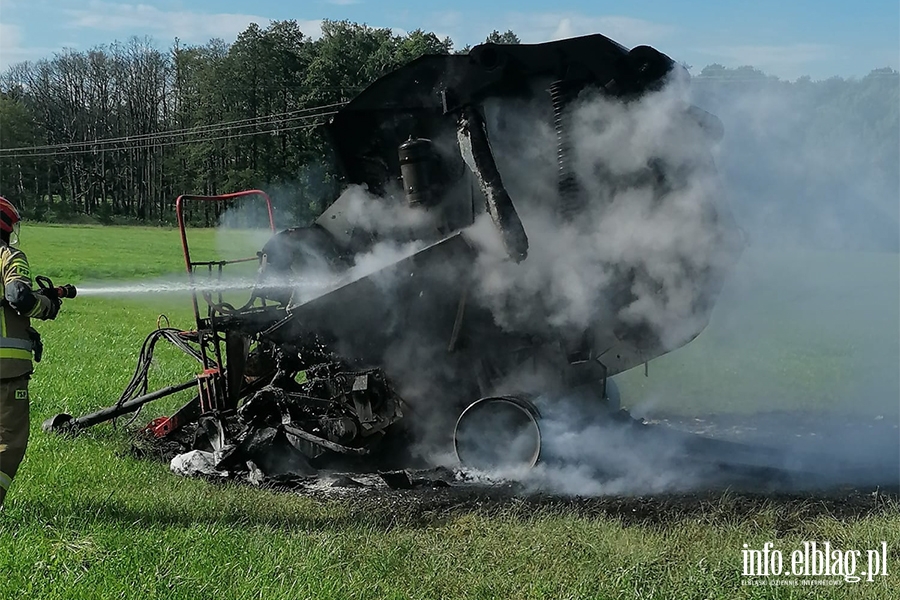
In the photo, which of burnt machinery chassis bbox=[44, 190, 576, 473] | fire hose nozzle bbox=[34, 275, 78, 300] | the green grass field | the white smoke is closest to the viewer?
the green grass field

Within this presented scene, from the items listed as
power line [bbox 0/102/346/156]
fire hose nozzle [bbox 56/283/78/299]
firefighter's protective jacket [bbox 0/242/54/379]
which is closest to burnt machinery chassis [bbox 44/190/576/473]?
fire hose nozzle [bbox 56/283/78/299]

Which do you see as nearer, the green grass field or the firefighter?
the green grass field

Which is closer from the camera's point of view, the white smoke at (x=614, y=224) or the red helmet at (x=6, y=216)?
the red helmet at (x=6, y=216)

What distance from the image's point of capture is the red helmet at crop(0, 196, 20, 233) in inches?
218

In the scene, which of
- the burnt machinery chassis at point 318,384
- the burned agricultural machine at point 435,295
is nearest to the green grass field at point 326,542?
the burnt machinery chassis at point 318,384

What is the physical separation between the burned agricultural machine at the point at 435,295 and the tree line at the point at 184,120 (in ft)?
47.7

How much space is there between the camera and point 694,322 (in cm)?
649

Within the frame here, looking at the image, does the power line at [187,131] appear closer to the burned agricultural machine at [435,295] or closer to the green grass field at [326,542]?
the burned agricultural machine at [435,295]

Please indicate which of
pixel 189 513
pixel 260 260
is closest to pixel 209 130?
pixel 260 260

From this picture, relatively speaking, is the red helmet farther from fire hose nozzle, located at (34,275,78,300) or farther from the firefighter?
fire hose nozzle, located at (34,275,78,300)

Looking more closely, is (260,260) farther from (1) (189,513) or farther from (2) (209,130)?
(2) (209,130)

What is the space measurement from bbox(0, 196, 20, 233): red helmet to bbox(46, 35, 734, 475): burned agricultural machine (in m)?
1.53

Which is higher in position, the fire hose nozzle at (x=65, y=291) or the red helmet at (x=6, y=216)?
the red helmet at (x=6, y=216)

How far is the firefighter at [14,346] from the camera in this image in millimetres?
5258
